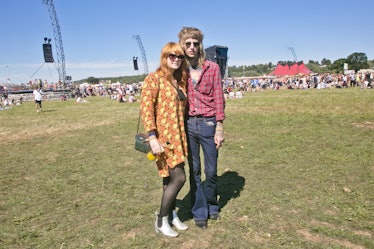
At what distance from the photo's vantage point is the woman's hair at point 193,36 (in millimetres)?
3264

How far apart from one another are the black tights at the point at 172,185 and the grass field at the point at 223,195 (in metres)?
0.36

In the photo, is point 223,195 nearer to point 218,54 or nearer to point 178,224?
point 178,224

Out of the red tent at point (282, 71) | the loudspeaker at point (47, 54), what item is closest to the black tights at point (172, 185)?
the loudspeaker at point (47, 54)

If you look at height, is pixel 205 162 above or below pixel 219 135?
below

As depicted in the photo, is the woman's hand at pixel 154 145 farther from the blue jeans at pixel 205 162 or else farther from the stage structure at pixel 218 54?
the stage structure at pixel 218 54

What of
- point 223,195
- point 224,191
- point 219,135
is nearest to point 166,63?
point 219,135

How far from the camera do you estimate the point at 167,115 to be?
3105 mm

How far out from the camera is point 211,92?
3.47 m

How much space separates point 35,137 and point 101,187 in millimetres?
6676

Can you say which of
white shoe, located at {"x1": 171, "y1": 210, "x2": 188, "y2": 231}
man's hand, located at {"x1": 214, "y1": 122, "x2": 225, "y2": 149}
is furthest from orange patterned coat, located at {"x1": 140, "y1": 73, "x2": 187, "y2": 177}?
white shoe, located at {"x1": 171, "y1": 210, "x2": 188, "y2": 231}

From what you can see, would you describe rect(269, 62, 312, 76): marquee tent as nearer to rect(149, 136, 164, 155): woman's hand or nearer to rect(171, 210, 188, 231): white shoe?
rect(171, 210, 188, 231): white shoe

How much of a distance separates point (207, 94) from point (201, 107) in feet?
0.54

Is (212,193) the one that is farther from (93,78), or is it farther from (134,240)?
(93,78)

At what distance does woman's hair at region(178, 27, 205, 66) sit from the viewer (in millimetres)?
3264
